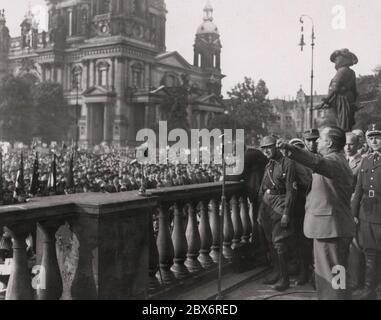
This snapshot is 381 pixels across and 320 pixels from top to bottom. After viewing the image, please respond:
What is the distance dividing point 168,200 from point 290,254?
1.90 m

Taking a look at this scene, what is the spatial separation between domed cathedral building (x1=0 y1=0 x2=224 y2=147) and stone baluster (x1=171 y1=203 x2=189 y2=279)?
58.5 metres

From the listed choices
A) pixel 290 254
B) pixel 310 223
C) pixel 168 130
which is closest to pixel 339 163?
pixel 310 223

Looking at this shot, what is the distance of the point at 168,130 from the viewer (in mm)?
62562

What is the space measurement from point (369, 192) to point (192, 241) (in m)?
2.13

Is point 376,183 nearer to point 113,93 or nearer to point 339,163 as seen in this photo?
point 339,163

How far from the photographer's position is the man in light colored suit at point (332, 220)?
4508mm

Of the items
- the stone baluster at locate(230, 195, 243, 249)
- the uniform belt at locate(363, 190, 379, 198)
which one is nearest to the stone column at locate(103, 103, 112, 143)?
the stone baluster at locate(230, 195, 243, 249)

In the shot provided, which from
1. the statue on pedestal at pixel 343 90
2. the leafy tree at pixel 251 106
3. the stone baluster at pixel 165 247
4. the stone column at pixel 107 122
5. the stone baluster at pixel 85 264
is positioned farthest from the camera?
the stone column at pixel 107 122

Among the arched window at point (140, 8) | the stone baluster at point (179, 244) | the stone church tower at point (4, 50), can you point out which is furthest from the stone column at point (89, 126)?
the stone baluster at point (179, 244)

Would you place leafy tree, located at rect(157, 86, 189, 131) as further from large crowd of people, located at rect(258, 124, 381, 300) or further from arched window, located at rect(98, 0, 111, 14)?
large crowd of people, located at rect(258, 124, 381, 300)

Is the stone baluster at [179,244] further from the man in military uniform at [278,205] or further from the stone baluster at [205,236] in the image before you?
the man in military uniform at [278,205]

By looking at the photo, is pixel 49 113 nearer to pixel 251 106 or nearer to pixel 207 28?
pixel 251 106

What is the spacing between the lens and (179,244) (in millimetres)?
5203

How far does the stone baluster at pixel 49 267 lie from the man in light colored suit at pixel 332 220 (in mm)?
2364
